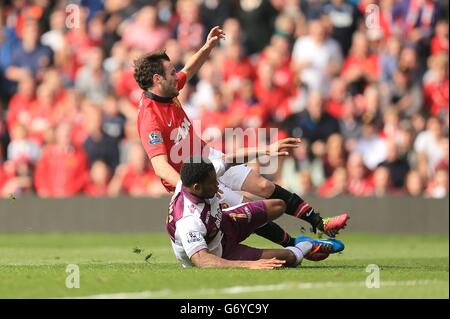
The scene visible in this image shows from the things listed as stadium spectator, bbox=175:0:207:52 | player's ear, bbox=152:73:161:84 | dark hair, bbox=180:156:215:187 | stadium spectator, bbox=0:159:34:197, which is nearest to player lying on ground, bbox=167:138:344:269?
dark hair, bbox=180:156:215:187

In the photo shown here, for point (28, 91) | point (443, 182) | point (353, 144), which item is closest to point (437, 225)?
point (443, 182)

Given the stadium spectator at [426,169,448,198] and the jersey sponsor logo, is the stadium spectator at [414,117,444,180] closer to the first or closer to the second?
the stadium spectator at [426,169,448,198]

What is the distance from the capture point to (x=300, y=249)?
13656mm

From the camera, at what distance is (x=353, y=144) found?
72.6ft

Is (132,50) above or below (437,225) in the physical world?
above

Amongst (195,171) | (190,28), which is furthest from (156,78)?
(190,28)

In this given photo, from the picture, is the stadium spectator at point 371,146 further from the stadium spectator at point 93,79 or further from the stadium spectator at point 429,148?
the stadium spectator at point 93,79

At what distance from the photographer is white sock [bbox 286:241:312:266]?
44.4 ft

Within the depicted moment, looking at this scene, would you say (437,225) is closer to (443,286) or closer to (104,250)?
(104,250)

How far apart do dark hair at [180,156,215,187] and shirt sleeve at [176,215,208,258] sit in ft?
1.23

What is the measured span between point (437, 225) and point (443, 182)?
2.46 ft

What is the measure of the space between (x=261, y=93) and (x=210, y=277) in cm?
1135

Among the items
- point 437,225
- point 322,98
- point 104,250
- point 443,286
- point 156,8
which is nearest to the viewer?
point 443,286

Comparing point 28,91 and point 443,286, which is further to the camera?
point 28,91
